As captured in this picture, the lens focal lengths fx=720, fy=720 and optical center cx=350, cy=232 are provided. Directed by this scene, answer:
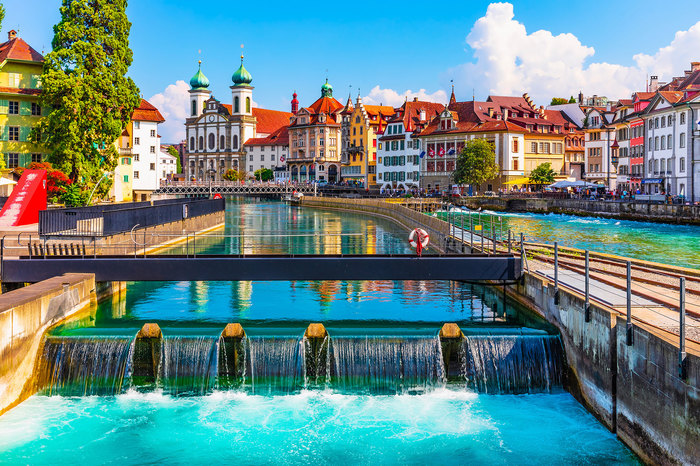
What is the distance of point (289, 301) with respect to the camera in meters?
Result: 30.2

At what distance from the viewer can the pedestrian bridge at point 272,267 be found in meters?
24.4

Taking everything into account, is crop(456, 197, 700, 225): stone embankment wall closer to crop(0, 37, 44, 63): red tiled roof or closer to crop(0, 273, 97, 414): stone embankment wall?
crop(0, 273, 97, 414): stone embankment wall

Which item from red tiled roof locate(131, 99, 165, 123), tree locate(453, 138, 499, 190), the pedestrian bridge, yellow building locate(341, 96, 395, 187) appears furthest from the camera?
yellow building locate(341, 96, 395, 187)

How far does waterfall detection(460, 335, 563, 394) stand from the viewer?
1964 centimetres

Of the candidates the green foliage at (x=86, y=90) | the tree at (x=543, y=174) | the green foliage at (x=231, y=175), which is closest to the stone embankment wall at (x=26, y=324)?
the green foliage at (x=86, y=90)

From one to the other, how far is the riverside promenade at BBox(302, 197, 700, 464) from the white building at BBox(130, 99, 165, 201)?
74.0 m

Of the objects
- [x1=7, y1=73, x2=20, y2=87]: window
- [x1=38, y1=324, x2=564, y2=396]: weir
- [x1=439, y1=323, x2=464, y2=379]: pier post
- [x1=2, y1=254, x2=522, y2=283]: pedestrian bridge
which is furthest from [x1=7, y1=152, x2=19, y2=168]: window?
[x1=439, y1=323, x2=464, y2=379]: pier post

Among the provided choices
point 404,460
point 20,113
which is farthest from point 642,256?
point 20,113

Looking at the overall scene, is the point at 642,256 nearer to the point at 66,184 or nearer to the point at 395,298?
the point at 395,298

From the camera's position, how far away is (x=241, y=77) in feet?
630

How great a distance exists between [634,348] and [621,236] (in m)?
43.4

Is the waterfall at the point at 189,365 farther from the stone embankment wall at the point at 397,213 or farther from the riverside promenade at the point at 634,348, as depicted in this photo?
the stone embankment wall at the point at 397,213

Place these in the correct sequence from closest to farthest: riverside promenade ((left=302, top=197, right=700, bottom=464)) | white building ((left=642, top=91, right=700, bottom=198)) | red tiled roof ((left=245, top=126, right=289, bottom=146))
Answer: riverside promenade ((left=302, top=197, right=700, bottom=464)) → white building ((left=642, top=91, right=700, bottom=198)) → red tiled roof ((left=245, top=126, right=289, bottom=146))

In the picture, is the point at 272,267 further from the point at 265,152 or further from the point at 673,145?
the point at 265,152
